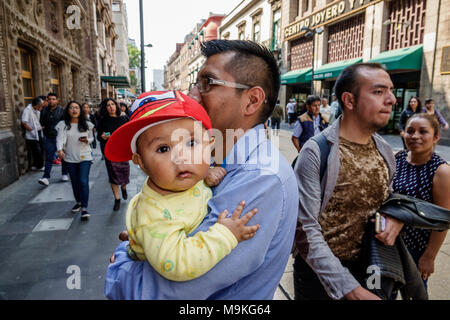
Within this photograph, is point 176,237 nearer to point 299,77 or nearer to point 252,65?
point 252,65

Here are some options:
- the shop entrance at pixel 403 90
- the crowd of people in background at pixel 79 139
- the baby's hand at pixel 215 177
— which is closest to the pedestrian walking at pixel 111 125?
the crowd of people in background at pixel 79 139

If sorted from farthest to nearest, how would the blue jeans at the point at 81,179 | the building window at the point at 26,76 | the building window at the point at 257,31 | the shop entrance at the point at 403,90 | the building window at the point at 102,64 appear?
the building window at the point at 257,31 < the building window at the point at 102,64 < the shop entrance at the point at 403,90 < the building window at the point at 26,76 < the blue jeans at the point at 81,179

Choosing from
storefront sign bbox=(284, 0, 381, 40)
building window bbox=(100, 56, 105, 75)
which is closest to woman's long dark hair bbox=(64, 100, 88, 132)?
storefront sign bbox=(284, 0, 381, 40)

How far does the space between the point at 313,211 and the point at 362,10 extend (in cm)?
1790

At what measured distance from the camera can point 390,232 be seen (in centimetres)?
172

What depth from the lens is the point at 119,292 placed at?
1200 mm

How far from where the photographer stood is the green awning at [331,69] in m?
16.9

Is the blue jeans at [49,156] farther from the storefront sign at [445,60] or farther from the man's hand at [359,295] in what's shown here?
the storefront sign at [445,60]

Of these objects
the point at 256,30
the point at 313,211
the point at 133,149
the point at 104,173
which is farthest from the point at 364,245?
the point at 256,30

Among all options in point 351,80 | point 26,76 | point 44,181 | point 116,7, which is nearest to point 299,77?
point 26,76

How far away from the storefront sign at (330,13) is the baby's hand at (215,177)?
17.5m

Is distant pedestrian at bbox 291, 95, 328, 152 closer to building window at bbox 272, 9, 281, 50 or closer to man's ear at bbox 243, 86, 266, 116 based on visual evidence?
man's ear at bbox 243, 86, 266, 116

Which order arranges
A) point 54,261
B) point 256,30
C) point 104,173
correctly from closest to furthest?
point 54,261, point 104,173, point 256,30
